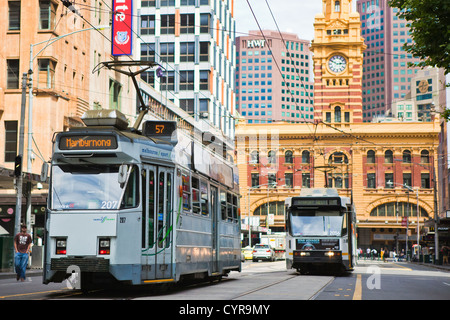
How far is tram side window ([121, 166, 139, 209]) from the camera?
1365cm

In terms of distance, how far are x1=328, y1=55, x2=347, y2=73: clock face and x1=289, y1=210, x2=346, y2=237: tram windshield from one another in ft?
247

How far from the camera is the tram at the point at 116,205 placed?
13.3 m

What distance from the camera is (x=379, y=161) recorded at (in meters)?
94.5

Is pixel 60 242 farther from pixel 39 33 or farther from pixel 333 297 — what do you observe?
pixel 39 33

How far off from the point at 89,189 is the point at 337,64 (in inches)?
3484

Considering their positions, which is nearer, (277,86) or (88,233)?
(88,233)

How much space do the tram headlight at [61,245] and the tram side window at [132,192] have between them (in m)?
1.31

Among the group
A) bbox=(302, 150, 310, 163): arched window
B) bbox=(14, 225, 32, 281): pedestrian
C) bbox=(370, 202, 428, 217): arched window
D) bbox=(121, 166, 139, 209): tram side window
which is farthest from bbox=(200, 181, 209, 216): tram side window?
bbox=(370, 202, 428, 217): arched window

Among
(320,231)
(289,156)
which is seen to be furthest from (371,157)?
(320,231)

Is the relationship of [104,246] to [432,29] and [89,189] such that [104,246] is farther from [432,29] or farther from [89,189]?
[432,29]

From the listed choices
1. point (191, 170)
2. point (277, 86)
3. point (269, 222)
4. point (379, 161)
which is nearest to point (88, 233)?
point (191, 170)

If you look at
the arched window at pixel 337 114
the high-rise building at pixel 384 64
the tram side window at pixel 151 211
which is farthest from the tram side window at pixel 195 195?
the high-rise building at pixel 384 64

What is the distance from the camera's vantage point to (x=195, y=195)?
16.8m

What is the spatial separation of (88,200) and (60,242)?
0.97 m
